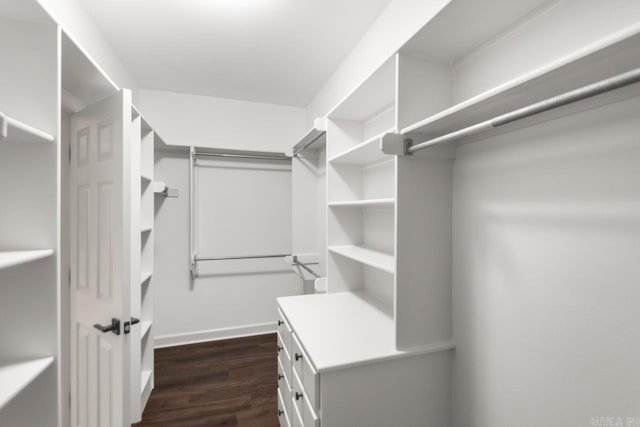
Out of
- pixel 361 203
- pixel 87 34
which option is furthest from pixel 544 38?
pixel 87 34

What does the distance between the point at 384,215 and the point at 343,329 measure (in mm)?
740

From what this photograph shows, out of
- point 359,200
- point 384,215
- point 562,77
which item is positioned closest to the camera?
point 562,77

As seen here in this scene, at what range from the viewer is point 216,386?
2.20m

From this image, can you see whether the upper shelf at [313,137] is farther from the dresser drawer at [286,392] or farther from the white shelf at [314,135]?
the dresser drawer at [286,392]

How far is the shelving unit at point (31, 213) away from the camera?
88 centimetres

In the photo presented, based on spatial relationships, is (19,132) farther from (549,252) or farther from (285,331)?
→ (549,252)

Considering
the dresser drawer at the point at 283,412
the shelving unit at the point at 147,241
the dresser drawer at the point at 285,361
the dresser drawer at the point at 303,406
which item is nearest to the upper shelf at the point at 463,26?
the dresser drawer at the point at 303,406

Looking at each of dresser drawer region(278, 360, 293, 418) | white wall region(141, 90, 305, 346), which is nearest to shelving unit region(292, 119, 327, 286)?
white wall region(141, 90, 305, 346)

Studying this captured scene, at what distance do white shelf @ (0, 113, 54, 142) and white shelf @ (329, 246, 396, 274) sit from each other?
1.31m

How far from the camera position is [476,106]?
0.84m

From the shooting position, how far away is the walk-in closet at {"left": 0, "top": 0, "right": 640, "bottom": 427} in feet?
2.40

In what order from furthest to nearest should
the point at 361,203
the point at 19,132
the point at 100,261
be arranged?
the point at 361,203, the point at 100,261, the point at 19,132

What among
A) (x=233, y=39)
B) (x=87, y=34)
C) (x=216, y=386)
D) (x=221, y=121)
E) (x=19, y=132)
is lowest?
(x=216, y=386)

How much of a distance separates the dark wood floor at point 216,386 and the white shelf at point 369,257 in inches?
50.1
